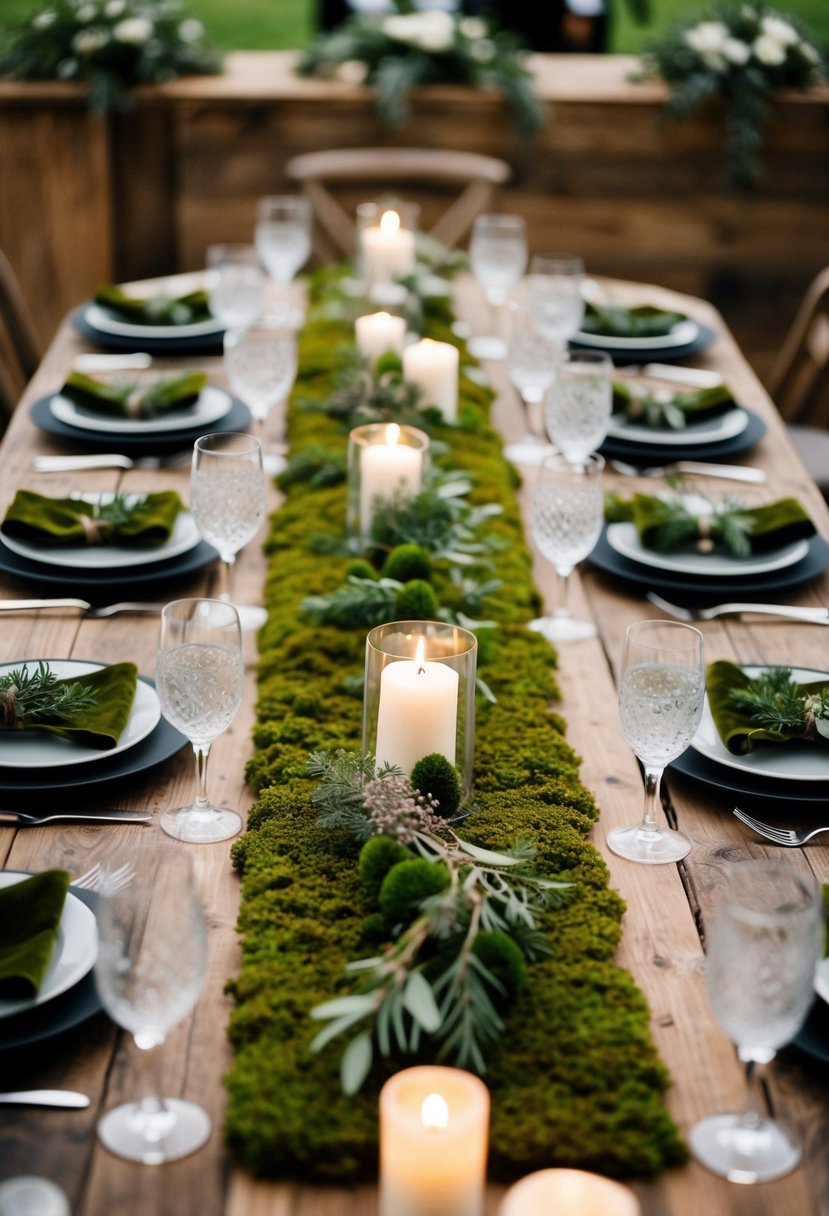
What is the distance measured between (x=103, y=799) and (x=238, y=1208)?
1.72 ft

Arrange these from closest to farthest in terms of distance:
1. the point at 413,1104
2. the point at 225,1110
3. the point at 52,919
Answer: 1. the point at 413,1104
2. the point at 225,1110
3. the point at 52,919

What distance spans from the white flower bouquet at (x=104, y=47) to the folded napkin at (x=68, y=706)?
319 cm

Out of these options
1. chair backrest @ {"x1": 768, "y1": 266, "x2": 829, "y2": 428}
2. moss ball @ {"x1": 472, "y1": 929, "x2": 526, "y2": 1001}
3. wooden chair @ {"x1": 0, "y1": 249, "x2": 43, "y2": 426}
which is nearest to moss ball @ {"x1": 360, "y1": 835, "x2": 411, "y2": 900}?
moss ball @ {"x1": 472, "y1": 929, "x2": 526, "y2": 1001}

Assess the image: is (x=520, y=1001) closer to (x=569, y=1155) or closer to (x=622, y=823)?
(x=569, y=1155)

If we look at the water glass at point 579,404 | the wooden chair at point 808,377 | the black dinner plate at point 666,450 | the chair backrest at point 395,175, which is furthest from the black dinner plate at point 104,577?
the chair backrest at point 395,175

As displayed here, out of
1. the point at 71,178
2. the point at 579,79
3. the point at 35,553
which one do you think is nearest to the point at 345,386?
the point at 35,553

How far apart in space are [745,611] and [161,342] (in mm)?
1310

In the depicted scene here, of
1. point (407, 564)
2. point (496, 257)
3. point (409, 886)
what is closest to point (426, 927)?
point (409, 886)

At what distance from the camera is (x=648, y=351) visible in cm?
268

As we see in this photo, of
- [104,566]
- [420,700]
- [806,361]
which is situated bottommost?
[806,361]

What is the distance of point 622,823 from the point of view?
4.37 ft

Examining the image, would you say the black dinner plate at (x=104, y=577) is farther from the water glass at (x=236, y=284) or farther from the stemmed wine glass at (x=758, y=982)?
the stemmed wine glass at (x=758, y=982)

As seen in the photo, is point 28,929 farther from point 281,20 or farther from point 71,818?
point 281,20

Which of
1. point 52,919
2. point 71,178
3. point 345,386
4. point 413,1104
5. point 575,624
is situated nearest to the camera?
point 413,1104
